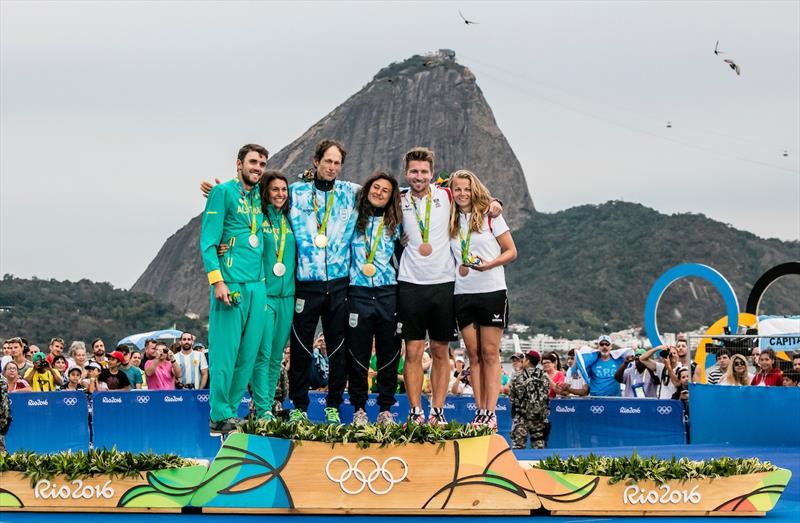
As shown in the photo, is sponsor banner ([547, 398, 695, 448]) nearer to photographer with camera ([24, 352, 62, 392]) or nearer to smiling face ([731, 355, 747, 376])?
smiling face ([731, 355, 747, 376])

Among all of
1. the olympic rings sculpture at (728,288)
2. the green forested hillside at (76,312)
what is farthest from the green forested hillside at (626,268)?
the olympic rings sculpture at (728,288)

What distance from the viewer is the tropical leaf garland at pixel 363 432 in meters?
7.70

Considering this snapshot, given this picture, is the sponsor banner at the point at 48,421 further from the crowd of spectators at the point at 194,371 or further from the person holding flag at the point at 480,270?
the person holding flag at the point at 480,270

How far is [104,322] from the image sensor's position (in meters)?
74.6

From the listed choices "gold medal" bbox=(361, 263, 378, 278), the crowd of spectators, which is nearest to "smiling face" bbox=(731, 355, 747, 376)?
the crowd of spectators

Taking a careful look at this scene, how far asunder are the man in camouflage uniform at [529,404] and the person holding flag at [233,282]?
7131 mm

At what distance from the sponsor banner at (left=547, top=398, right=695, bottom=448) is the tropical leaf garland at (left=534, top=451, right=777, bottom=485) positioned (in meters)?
8.23

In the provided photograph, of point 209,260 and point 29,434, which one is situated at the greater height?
point 209,260

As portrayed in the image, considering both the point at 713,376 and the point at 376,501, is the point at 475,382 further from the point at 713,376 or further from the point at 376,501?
the point at 713,376

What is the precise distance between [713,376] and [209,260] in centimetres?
819

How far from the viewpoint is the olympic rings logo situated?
301 inches

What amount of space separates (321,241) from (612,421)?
348 inches

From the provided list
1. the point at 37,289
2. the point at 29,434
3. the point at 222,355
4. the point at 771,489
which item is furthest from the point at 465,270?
the point at 37,289

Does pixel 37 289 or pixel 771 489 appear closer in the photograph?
pixel 771 489
